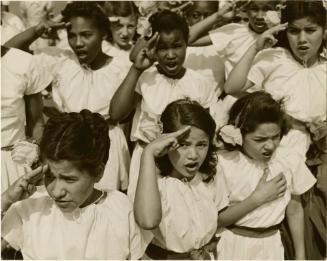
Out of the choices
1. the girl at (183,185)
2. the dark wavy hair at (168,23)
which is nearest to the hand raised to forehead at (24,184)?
the girl at (183,185)

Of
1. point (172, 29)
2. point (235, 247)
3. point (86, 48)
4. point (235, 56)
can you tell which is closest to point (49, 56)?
point (86, 48)

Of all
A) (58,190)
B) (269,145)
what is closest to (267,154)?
(269,145)

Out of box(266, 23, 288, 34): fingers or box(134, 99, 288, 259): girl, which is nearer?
box(134, 99, 288, 259): girl

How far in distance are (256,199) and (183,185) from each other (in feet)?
1.30

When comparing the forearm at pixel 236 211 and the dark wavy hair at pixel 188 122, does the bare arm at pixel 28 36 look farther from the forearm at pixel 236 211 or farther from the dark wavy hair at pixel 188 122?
the forearm at pixel 236 211

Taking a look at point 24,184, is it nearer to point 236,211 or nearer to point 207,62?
point 236,211

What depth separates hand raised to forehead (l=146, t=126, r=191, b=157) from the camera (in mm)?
2285

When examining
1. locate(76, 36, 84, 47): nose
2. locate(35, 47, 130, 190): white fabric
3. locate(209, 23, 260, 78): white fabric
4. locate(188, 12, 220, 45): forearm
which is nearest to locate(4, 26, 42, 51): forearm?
locate(35, 47, 130, 190): white fabric

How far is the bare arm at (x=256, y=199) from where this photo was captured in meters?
2.62

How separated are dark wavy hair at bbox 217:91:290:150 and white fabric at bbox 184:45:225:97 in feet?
1.87

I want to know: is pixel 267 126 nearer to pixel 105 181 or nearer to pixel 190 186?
pixel 190 186

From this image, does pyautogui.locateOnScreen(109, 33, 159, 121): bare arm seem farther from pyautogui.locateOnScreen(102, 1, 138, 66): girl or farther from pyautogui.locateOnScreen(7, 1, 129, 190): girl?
pyautogui.locateOnScreen(102, 1, 138, 66): girl

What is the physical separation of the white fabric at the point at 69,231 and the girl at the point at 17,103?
2.04 feet

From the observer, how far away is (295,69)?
118 inches
